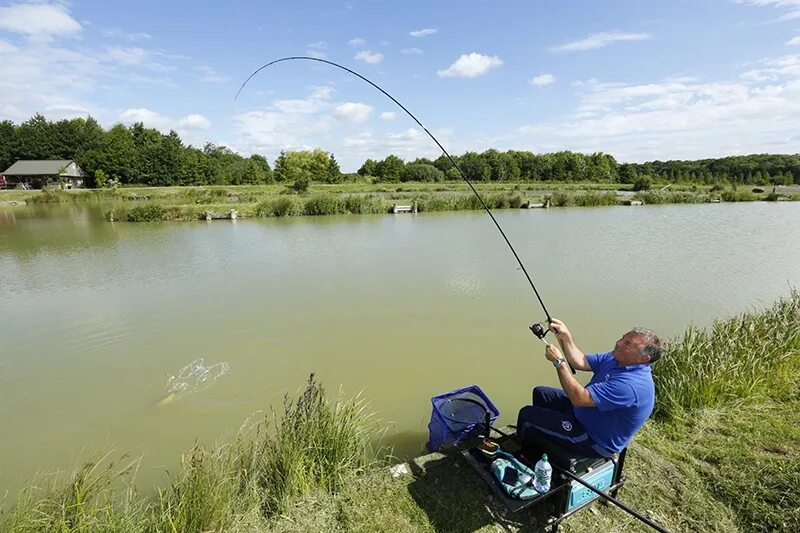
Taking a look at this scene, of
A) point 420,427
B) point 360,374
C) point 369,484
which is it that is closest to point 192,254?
point 360,374

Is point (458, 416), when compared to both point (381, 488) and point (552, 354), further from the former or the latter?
point (552, 354)

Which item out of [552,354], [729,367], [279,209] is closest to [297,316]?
[552,354]

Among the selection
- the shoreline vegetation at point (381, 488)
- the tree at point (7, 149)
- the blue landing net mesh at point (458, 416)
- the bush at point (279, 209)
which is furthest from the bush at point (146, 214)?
the tree at point (7, 149)

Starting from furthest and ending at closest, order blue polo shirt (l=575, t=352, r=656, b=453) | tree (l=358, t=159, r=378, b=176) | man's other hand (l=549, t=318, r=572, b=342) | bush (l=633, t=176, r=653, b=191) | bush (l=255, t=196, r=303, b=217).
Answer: tree (l=358, t=159, r=378, b=176) < bush (l=633, t=176, r=653, b=191) < bush (l=255, t=196, r=303, b=217) < man's other hand (l=549, t=318, r=572, b=342) < blue polo shirt (l=575, t=352, r=656, b=453)

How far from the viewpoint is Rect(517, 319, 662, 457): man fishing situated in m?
2.35

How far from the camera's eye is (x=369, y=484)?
9.72 ft

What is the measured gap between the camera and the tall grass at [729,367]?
3.96m

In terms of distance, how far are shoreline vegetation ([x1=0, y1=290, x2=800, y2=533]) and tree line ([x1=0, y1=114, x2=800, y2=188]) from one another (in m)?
39.1

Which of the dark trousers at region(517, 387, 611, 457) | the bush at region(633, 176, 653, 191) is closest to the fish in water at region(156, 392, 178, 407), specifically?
the dark trousers at region(517, 387, 611, 457)

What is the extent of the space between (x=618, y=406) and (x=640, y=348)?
36cm

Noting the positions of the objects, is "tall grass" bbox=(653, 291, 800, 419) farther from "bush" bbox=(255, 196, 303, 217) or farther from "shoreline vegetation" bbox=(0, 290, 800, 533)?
"bush" bbox=(255, 196, 303, 217)

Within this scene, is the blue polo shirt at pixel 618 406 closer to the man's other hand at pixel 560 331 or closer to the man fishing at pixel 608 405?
the man fishing at pixel 608 405

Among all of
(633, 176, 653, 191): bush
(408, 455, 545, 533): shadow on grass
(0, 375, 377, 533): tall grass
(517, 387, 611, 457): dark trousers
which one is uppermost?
(633, 176, 653, 191): bush

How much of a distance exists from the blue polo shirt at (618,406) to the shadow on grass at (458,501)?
74 centimetres
